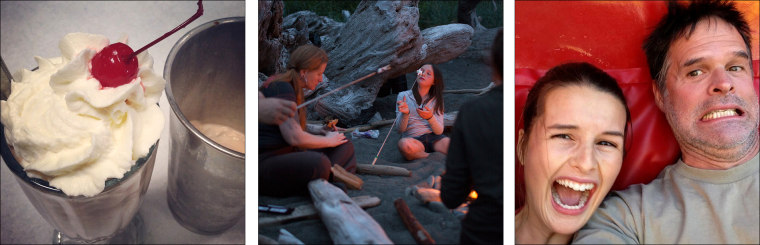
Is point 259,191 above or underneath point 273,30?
underneath

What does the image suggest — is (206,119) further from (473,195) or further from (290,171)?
(473,195)

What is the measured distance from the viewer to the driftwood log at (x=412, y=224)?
2.96ft

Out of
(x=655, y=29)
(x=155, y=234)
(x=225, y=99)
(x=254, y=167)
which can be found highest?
(x=655, y=29)

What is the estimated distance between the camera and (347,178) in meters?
0.92

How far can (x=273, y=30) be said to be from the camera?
36.7 inches

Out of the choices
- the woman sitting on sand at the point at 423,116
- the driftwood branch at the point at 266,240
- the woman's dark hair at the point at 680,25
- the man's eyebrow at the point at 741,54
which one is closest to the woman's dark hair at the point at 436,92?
the woman sitting on sand at the point at 423,116

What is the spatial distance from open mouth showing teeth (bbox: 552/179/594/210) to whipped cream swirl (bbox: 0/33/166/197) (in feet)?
2.26

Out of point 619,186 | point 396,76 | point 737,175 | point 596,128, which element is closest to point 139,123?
point 396,76

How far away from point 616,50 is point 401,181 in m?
0.53

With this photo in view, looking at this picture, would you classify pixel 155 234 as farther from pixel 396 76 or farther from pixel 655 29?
pixel 655 29

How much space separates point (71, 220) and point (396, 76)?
56cm

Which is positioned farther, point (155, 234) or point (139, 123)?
point (155, 234)

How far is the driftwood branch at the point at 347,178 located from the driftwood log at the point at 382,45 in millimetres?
97

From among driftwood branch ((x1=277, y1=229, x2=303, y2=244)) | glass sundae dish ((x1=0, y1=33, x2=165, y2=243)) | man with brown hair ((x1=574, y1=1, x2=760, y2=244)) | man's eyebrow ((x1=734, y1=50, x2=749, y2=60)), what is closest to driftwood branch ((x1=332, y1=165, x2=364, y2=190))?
driftwood branch ((x1=277, y1=229, x2=303, y2=244))
